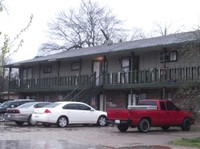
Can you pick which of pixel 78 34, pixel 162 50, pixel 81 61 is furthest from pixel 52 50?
pixel 162 50

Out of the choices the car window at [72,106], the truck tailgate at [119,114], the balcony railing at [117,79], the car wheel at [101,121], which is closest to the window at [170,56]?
the balcony railing at [117,79]

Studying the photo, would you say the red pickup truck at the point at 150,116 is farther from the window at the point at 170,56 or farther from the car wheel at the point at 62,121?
the window at the point at 170,56

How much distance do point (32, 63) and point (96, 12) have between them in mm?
26683

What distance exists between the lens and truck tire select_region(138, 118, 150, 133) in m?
22.5

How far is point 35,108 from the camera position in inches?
1073

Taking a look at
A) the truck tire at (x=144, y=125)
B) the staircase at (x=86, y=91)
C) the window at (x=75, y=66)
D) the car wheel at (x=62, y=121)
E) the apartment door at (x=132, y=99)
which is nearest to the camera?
the truck tire at (x=144, y=125)

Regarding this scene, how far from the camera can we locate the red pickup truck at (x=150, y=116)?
22281 mm

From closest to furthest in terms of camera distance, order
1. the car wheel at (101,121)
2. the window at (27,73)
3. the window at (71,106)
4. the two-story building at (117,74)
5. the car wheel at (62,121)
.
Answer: the car wheel at (62,121) → the window at (71,106) → the car wheel at (101,121) → the two-story building at (117,74) → the window at (27,73)

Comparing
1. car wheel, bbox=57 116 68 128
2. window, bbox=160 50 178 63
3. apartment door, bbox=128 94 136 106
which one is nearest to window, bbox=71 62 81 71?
apartment door, bbox=128 94 136 106

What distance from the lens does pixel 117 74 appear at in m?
33.2

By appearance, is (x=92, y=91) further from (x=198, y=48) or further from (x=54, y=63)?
(x=198, y=48)

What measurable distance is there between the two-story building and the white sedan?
535 centimetres

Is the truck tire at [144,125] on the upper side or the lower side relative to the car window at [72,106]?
lower

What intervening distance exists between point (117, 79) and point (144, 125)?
10770 millimetres
